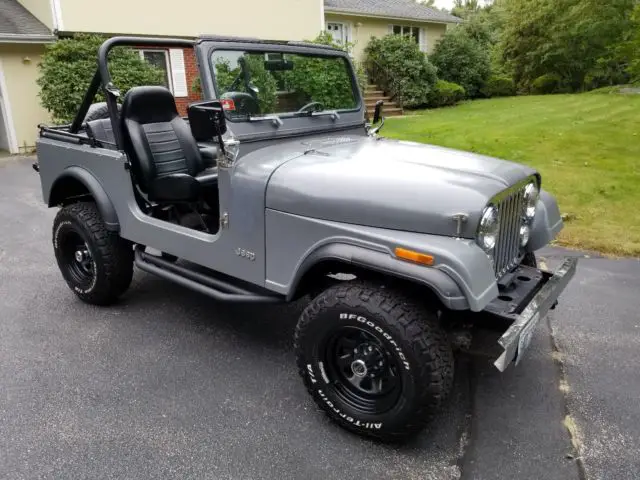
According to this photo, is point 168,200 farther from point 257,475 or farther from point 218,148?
point 257,475

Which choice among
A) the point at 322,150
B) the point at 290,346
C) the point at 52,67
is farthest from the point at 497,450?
the point at 52,67

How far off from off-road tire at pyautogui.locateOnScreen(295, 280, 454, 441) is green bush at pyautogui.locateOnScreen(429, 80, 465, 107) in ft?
57.8

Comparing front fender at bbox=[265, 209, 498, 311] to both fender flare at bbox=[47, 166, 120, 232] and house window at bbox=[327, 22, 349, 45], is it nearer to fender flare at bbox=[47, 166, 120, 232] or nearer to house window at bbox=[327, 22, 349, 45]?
fender flare at bbox=[47, 166, 120, 232]

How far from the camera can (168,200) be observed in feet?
12.1

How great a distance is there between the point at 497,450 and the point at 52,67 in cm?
1185

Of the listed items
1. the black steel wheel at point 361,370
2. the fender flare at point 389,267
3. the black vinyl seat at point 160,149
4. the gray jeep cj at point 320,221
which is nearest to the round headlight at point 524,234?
the gray jeep cj at point 320,221

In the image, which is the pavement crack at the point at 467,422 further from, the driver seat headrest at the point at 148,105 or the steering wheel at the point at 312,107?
the driver seat headrest at the point at 148,105

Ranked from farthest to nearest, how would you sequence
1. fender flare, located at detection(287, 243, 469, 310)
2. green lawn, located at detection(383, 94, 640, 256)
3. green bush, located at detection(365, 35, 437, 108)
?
green bush, located at detection(365, 35, 437, 108)
green lawn, located at detection(383, 94, 640, 256)
fender flare, located at detection(287, 243, 469, 310)

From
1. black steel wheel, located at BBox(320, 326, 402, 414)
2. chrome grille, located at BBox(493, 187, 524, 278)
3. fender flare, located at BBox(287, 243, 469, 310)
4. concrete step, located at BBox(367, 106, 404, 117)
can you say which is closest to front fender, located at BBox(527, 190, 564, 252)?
chrome grille, located at BBox(493, 187, 524, 278)

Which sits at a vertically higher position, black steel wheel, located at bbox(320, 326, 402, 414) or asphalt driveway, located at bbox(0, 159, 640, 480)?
black steel wheel, located at bbox(320, 326, 402, 414)

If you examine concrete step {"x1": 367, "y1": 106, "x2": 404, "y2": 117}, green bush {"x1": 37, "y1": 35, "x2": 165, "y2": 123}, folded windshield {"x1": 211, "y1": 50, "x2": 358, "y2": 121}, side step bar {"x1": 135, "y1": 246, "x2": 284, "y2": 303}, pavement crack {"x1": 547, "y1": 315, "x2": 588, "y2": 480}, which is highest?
green bush {"x1": 37, "y1": 35, "x2": 165, "y2": 123}

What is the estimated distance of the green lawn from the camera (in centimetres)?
599

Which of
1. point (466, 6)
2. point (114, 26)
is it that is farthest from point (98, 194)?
point (466, 6)

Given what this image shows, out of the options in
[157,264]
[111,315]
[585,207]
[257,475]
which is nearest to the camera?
[257,475]
